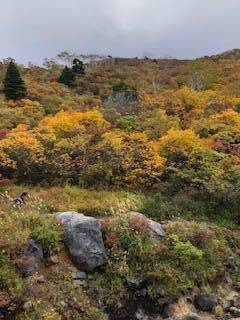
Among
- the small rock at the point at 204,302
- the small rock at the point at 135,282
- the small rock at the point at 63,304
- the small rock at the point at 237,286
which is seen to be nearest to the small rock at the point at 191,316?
the small rock at the point at 204,302

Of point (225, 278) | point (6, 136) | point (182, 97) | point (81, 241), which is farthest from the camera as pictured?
point (182, 97)

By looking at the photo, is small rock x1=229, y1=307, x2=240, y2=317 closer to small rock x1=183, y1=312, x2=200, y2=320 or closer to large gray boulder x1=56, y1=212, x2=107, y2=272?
small rock x1=183, y1=312, x2=200, y2=320

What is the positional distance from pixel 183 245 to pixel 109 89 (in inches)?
1178

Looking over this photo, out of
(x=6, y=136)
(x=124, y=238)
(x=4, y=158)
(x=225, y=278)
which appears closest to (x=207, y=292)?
(x=225, y=278)

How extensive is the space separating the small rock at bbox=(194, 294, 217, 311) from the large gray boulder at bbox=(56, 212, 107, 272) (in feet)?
8.23

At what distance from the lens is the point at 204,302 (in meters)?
13.9

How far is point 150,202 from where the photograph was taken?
17.5m

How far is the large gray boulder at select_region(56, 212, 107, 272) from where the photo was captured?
1359 centimetres

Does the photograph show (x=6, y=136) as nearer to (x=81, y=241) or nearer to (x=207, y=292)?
(x=81, y=241)

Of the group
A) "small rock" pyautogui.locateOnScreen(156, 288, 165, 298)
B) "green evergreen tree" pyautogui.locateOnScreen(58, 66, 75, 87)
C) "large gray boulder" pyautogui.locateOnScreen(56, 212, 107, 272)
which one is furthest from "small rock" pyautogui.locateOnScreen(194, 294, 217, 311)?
"green evergreen tree" pyautogui.locateOnScreen(58, 66, 75, 87)

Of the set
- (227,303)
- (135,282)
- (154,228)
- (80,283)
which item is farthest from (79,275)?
(227,303)

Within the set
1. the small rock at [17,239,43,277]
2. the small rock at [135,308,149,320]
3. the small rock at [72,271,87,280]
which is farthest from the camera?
the small rock at [72,271,87,280]

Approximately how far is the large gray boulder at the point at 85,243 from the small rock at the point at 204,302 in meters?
2.51

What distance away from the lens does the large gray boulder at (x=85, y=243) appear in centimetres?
1359
